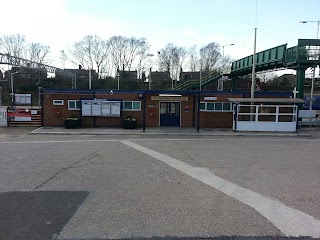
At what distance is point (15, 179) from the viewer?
724cm

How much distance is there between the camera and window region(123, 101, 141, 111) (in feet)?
68.4

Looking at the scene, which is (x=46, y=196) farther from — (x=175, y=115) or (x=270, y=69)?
(x=270, y=69)

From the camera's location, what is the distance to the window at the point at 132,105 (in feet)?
68.4

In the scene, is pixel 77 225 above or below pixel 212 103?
below

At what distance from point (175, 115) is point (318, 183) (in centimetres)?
1461

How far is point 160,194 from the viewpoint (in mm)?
6180

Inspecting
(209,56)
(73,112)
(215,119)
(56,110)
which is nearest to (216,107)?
(215,119)

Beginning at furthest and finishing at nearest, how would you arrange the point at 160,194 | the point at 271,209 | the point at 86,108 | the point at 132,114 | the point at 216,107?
the point at 216,107 → the point at 132,114 → the point at 86,108 → the point at 160,194 → the point at 271,209

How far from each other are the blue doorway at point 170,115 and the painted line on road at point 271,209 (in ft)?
42.2

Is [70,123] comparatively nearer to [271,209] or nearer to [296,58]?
[271,209]

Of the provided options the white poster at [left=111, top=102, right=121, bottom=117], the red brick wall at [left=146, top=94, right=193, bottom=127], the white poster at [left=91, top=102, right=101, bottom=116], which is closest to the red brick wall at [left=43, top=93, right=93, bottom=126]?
the white poster at [left=91, top=102, right=101, bottom=116]

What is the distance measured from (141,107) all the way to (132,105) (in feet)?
2.38

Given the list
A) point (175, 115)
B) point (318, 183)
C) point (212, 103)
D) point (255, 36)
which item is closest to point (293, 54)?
point (255, 36)

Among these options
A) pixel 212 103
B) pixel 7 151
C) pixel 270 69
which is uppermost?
pixel 270 69
